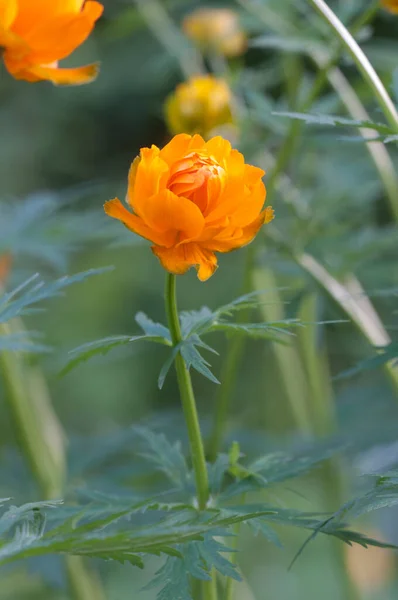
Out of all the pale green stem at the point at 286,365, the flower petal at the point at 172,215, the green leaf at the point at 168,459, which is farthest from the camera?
the pale green stem at the point at 286,365

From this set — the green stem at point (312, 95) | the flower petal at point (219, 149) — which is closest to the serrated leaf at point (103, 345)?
the flower petal at point (219, 149)

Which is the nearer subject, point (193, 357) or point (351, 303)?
point (193, 357)

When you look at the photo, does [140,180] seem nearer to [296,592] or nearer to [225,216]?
[225,216]

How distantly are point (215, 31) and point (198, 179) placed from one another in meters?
0.70

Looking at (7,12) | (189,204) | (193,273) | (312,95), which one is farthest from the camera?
(193,273)

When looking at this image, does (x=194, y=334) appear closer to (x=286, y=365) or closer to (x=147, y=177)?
(x=147, y=177)

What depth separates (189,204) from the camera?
1.42 feet

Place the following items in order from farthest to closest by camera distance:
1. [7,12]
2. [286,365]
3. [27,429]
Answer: [286,365] → [27,429] → [7,12]

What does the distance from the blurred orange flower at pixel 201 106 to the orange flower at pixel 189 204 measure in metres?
0.44

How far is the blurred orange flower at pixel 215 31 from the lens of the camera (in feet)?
3.53

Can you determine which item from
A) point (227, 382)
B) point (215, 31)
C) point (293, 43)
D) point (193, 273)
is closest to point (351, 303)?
point (227, 382)

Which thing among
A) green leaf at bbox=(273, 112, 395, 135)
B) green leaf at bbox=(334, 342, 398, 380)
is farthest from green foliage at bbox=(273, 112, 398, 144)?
green leaf at bbox=(334, 342, 398, 380)

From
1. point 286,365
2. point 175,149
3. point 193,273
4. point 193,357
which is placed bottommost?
point 193,273

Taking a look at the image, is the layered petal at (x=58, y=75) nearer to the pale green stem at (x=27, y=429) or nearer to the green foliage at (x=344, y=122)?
the green foliage at (x=344, y=122)
